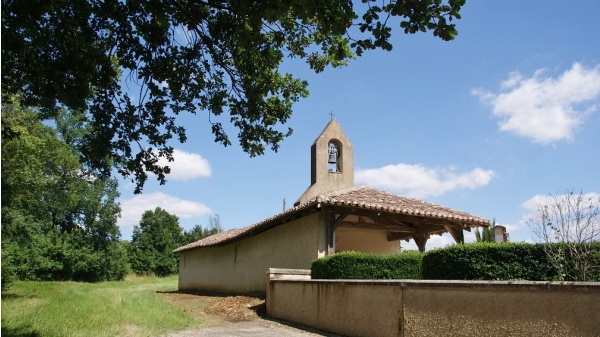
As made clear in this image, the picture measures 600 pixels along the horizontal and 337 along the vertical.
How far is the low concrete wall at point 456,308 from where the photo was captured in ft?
16.0

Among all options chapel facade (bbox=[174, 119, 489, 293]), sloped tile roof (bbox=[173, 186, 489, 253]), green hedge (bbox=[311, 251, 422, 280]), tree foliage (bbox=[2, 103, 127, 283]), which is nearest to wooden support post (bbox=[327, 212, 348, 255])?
chapel facade (bbox=[174, 119, 489, 293])

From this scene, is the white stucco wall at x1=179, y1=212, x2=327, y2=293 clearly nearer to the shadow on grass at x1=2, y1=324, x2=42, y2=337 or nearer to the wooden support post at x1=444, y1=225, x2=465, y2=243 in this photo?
the wooden support post at x1=444, y1=225, x2=465, y2=243

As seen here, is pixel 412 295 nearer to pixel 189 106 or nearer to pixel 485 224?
pixel 189 106

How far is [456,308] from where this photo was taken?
238 inches

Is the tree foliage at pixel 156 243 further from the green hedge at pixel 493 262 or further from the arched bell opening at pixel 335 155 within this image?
the green hedge at pixel 493 262

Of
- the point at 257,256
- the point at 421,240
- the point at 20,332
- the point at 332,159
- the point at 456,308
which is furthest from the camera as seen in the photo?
the point at 332,159

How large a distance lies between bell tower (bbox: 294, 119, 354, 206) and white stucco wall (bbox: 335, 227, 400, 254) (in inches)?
137

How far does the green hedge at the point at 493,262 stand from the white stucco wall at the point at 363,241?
25.0ft

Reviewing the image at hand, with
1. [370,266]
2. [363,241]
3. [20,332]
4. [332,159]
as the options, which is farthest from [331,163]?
[20,332]

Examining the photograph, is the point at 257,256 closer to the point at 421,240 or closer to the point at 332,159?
the point at 332,159

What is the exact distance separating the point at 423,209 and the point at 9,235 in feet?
68.1

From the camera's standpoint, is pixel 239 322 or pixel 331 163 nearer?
pixel 239 322

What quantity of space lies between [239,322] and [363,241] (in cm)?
709

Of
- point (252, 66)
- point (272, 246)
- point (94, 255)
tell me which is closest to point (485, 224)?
point (272, 246)
